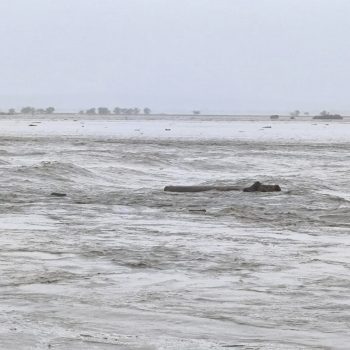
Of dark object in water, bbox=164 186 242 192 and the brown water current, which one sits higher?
the brown water current

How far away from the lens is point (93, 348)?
8.80m

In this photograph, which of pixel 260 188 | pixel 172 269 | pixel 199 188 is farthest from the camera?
pixel 199 188

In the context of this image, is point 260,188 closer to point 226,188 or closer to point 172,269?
point 226,188

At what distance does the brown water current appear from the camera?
31.5 feet

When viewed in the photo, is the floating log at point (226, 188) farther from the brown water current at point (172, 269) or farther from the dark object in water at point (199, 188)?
the brown water current at point (172, 269)

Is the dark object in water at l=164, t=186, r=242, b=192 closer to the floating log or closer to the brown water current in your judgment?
the floating log

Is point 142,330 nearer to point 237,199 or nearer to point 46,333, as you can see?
point 46,333

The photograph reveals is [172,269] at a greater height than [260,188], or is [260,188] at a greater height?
[172,269]

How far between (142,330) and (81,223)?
985cm

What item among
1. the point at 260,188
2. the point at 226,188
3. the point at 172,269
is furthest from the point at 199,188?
the point at 172,269

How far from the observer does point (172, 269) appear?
13.7 metres

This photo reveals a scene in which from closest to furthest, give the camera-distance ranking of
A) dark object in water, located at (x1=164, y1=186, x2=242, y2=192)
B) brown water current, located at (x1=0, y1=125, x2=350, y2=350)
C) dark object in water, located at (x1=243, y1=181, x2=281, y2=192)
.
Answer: brown water current, located at (x1=0, y1=125, x2=350, y2=350), dark object in water, located at (x1=243, y1=181, x2=281, y2=192), dark object in water, located at (x1=164, y1=186, x2=242, y2=192)

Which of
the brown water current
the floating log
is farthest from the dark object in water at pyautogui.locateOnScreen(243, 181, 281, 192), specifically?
the brown water current

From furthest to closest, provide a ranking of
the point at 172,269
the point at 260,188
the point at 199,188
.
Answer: the point at 199,188 → the point at 260,188 → the point at 172,269
